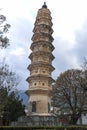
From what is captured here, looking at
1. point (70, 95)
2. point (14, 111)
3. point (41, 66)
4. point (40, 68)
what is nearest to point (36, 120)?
point (14, 111)

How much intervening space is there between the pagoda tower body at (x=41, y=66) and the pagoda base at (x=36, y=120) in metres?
3.43

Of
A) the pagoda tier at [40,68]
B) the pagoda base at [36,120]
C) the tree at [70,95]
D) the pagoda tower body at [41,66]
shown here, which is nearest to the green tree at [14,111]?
the pagoda tower body at [41,66]

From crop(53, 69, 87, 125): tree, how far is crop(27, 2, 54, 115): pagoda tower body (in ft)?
22.4

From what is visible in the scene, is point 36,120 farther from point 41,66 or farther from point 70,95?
point 41,66

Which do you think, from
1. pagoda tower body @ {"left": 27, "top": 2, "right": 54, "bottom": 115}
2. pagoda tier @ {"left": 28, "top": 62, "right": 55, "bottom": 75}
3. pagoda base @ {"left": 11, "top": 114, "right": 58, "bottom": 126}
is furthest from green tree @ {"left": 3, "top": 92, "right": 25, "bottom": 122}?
pagoda tier @ {"left": 28, "top": 62, "right": 55, "bottom": 75}

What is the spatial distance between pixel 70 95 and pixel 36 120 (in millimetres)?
8477

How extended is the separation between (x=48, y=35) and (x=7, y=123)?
21265 mm

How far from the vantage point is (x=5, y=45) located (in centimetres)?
2277

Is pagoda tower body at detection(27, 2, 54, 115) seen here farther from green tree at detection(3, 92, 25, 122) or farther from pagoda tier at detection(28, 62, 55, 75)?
green tree at detection(3, 92, 25, 122)

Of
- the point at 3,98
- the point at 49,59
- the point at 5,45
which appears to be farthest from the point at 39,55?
the point at 5,45

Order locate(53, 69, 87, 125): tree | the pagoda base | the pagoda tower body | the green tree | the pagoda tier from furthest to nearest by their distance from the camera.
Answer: the pagoda tier → the pagoda tower body → the green tree → the pagoda base → locate(53, 69, 87, 125): tree

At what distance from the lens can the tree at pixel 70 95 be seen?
2197 inches

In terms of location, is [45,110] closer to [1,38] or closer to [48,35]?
[48,35]

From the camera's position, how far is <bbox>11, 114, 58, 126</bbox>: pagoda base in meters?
58.4
